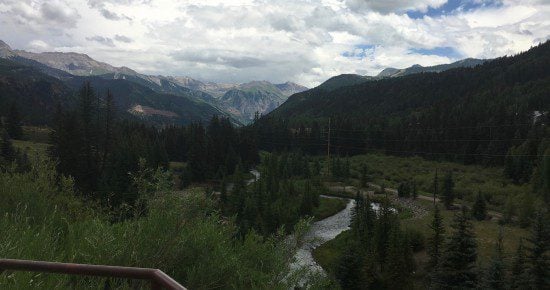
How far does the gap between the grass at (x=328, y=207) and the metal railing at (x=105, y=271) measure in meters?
58.0

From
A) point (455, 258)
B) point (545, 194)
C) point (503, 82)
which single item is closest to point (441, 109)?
point (503, 82)

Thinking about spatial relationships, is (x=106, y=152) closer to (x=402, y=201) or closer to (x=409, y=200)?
(x=402, y=201)

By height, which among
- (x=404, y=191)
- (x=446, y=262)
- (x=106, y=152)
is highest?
(x=106, y=152)

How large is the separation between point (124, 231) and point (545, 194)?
66760mm

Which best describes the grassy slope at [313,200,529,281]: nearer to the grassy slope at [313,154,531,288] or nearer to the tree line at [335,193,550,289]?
the grassy slope at [313,154,531,288]

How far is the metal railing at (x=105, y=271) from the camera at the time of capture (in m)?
3.26

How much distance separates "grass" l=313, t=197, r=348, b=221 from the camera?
62.9m

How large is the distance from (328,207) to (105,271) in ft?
212

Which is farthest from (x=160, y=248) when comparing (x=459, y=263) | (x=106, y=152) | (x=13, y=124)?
(x=13, y=124)

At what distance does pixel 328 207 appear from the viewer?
66.4 metres

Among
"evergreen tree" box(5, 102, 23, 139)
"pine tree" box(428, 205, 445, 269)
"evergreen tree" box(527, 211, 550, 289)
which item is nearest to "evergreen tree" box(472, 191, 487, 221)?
"pine tree" box(428, 205, 445, 269)

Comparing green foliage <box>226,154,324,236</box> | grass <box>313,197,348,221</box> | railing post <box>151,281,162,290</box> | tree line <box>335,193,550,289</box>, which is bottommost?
grass <box>313,197,348,221</box>

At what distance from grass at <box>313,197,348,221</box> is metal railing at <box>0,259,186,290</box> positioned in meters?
58.0

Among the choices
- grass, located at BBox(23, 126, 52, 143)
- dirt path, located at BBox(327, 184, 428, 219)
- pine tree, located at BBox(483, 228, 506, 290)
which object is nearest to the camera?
pine tree, located at BBox(483, 228, 506, 290)
